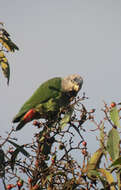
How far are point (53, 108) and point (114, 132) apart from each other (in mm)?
1630

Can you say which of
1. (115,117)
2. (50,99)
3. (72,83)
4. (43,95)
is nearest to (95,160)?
(115,117)

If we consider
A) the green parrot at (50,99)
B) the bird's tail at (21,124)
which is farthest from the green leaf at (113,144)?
the bird's tail at (21,124)

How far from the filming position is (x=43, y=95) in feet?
12.8

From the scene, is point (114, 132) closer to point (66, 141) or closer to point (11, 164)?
point (66, 141)

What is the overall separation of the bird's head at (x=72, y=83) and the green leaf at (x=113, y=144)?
2.08 m

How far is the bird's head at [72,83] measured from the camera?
403cm

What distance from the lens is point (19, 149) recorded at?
2420 mm

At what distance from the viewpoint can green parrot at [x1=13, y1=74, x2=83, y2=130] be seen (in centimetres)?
341

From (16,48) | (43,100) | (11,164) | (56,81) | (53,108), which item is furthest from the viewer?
(56,81)

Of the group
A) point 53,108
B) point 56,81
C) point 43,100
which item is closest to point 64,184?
point 53,108

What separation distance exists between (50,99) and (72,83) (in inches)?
19.4

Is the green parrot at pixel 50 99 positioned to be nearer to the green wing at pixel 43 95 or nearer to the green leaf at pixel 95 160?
the green wing at pixel 43 95

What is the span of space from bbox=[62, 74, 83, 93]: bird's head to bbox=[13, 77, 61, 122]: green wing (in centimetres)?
11

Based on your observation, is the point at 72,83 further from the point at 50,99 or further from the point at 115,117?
the point at 115,117
